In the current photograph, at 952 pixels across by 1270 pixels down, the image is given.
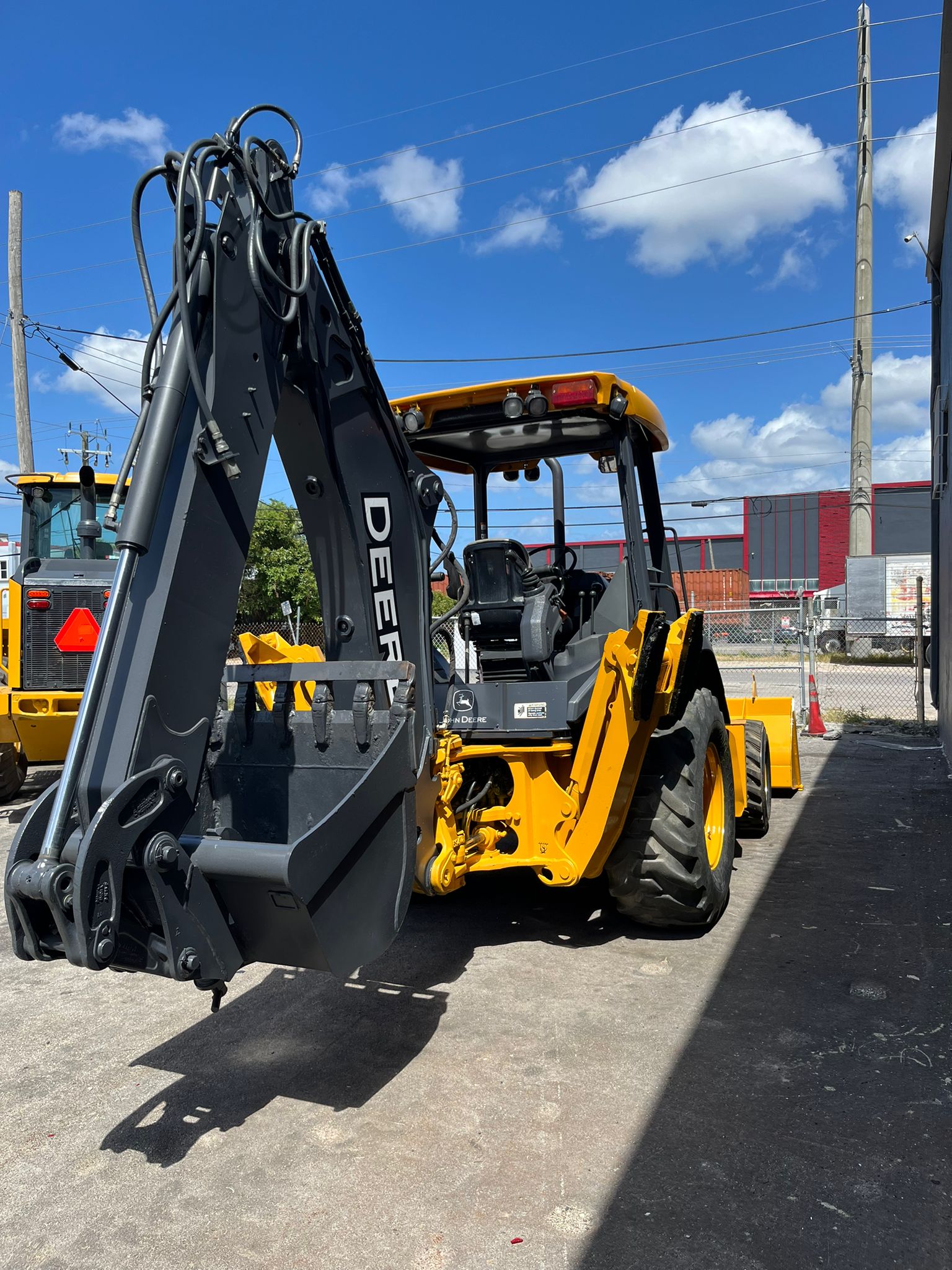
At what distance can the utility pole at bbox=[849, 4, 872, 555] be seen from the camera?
2780 cm

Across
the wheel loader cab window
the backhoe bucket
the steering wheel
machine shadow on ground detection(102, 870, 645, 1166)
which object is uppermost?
the wheel loader cab window

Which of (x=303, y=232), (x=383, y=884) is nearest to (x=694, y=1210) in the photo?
(x=383, y=884)

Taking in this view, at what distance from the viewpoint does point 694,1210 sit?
2.74m

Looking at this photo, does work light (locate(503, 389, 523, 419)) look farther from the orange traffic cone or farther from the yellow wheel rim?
the orange traffic cone

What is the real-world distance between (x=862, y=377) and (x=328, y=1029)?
28215 millimetres

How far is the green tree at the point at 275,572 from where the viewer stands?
88.6 feet

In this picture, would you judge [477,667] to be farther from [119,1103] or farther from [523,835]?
[119,1103]

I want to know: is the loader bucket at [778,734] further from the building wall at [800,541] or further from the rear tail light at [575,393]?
the building wall at [800,541]

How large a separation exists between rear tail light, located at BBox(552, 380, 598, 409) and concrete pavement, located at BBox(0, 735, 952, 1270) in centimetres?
271

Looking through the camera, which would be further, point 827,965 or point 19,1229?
point 827,965

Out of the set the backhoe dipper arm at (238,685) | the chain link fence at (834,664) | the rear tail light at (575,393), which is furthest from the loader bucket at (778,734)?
the backhoe dipper arm at (238,685)

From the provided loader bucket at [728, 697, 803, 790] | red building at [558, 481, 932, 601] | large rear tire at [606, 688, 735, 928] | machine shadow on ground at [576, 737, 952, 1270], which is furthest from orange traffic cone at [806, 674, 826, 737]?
red building at [558, 481, 932, 601]

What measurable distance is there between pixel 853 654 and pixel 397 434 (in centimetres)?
2749

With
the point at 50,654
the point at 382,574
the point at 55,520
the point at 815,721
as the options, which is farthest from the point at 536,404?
the point at 815,721
